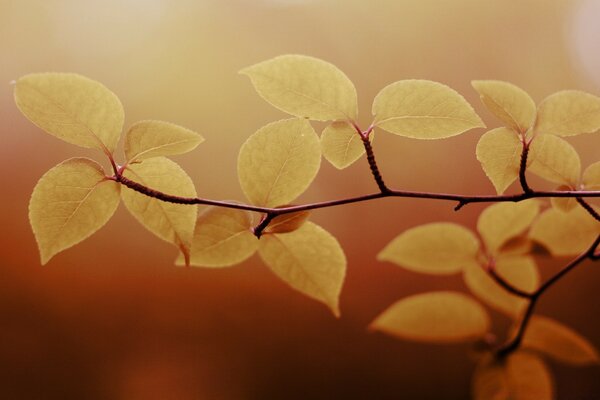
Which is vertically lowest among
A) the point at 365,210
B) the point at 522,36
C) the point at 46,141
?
the point at 365,210

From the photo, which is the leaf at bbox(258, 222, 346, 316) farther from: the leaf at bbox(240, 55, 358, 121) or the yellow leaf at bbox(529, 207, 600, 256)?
the yellow leaf at bbox(529, 207, 600, 256)

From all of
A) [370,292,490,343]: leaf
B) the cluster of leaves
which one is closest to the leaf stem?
the cluster of leaves

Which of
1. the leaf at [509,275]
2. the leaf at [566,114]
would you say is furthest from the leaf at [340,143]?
the leaf at [509,275]

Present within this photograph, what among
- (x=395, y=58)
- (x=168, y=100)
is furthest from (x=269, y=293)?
(x=395, y=58)

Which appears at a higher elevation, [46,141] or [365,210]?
[46,141]

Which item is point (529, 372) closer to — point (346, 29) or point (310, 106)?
point (310, 106)

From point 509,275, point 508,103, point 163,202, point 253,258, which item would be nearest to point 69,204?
point 163,202
